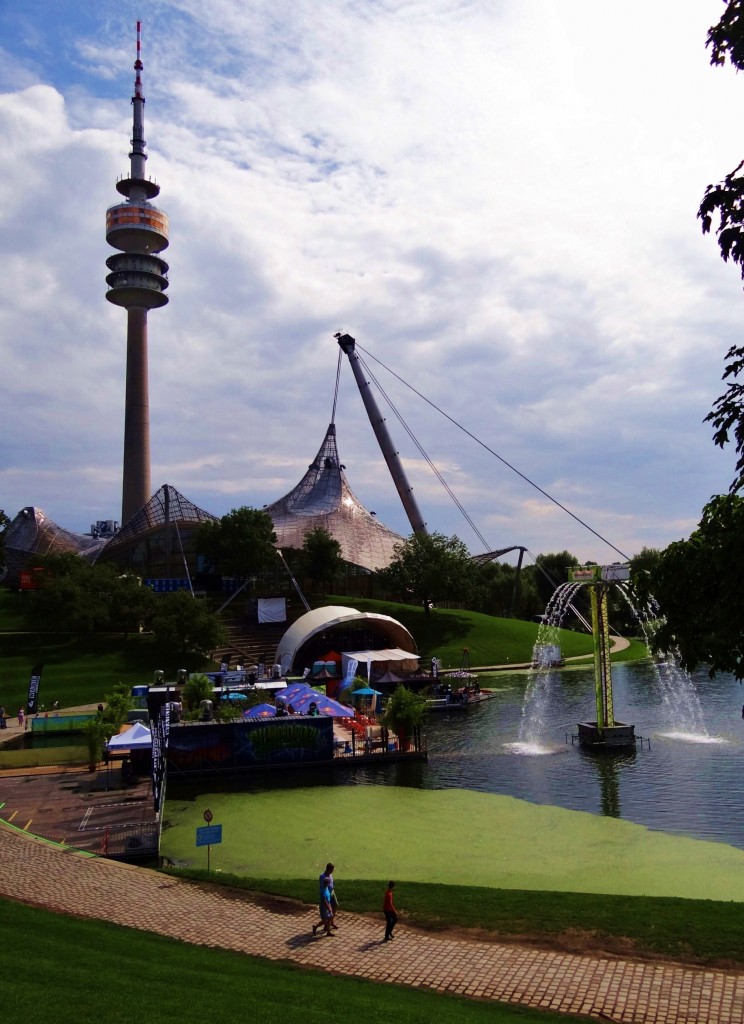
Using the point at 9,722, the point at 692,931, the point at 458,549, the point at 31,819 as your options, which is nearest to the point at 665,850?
the point at 692,931

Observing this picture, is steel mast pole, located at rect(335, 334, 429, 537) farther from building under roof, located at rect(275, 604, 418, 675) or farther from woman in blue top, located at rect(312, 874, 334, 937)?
woman in blue top, located at rect(312, 874, 334, 937)

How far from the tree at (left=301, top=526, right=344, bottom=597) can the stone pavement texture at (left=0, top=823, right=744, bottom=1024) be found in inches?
2764

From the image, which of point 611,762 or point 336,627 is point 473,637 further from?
point 611,762

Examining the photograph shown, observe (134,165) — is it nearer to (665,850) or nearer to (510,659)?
(510,659)

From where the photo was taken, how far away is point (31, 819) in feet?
87.0

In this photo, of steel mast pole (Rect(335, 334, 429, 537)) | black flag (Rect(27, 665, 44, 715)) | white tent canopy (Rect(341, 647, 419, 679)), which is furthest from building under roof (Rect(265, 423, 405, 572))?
black flag (Rect(27, 665, 44, 715))

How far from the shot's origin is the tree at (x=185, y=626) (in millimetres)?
65625

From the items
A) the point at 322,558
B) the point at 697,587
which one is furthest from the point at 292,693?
the point at 322,558

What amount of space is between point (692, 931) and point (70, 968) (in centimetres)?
1140

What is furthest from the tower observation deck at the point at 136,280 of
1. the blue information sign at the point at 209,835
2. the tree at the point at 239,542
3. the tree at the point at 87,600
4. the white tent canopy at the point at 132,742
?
the blue information sign at the point at 209,835

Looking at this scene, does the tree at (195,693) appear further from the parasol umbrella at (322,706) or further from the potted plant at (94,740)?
the potted plant at (94,740)

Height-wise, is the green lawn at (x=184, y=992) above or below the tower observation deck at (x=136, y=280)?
below

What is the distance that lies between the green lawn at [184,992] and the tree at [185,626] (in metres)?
50.8

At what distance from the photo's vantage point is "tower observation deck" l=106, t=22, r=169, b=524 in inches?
5281
